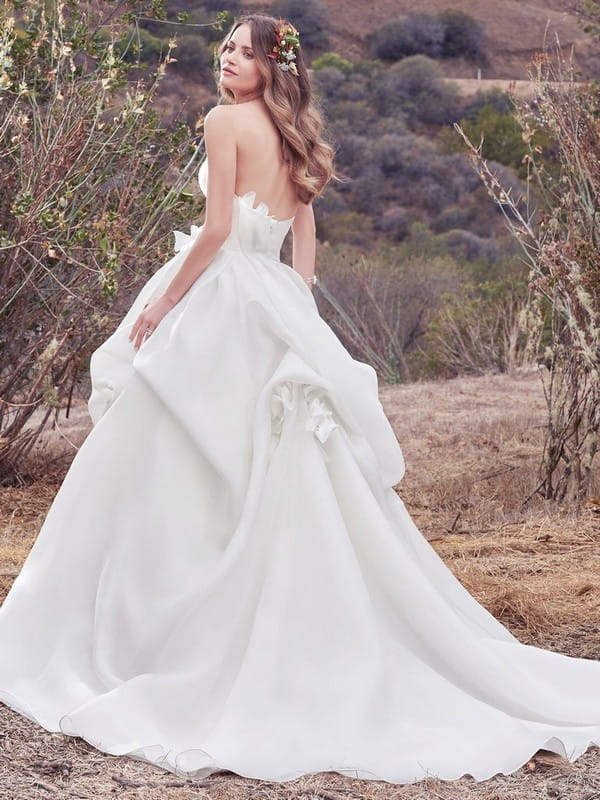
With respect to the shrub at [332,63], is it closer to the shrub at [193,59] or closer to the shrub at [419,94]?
the shrub at [419,94]

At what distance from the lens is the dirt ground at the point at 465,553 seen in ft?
8.63

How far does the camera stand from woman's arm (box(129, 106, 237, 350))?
3.16m

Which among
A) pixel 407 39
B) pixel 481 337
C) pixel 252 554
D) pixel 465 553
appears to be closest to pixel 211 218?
pixel 252 554

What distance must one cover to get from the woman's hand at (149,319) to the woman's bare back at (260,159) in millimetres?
394

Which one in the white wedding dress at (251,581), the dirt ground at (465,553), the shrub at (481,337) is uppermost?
the white wedding dress at (251,581)

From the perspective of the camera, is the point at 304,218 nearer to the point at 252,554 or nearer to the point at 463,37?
the point at 252,554

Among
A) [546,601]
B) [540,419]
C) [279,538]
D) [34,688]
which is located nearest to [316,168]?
[279,538]

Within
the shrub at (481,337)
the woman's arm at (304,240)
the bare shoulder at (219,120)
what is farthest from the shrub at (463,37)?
the bare shoulder at (219,120)

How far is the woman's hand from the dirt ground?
1111 mm

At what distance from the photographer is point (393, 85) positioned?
30.4 meters

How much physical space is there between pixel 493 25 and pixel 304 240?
34.8 m

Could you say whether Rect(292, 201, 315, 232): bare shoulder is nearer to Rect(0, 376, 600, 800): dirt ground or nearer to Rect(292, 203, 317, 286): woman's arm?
Rect(292, 203, 317, 286): woman's arm

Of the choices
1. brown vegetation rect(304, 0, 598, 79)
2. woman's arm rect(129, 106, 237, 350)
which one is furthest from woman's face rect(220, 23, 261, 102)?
brown vegetation rect(304, 0, 598, 79)

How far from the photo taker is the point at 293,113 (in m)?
3.31
